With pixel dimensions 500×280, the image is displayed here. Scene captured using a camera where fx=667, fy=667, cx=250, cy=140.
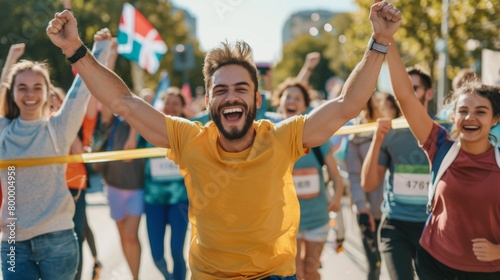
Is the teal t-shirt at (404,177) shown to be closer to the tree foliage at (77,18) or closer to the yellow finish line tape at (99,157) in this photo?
the yellow finish line tape at (99,157)

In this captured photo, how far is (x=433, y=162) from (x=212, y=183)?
1.43 metres

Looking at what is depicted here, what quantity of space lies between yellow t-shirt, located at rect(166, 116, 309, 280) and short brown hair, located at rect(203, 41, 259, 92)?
10.5 inches

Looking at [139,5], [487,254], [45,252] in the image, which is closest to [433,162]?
[487,254]

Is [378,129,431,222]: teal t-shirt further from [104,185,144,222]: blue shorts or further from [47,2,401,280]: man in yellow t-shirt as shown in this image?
[104,185,144,222]: blue shorts

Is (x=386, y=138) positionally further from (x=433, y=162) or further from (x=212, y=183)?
(x=212, y=183)

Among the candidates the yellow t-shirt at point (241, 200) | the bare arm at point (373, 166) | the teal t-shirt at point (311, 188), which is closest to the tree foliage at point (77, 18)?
the teal t-shirt at point (311, 188)

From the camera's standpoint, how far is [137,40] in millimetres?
8953

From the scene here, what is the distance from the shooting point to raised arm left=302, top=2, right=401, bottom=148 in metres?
2.88

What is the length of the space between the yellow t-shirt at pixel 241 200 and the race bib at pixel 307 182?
2298 mm

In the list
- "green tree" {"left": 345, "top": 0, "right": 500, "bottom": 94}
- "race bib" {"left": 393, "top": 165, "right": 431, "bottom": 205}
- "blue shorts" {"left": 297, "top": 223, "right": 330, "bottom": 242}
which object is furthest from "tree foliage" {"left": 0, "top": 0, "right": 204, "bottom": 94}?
"green tree" {"left": 345, "top": 0, "right": 500, "bottom": 94}

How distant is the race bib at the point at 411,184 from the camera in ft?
14.9

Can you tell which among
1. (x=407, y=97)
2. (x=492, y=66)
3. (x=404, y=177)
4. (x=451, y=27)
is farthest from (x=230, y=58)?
(x=451, y=27)

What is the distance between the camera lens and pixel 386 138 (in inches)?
189

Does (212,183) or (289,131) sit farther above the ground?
(289,131)
